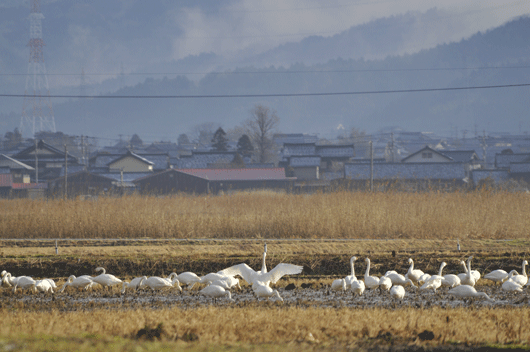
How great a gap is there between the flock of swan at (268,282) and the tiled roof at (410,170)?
3880 cm

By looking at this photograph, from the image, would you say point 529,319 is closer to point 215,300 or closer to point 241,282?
point 215,300

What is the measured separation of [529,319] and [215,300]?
15.6 ft

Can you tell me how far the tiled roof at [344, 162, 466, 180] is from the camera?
49625mm

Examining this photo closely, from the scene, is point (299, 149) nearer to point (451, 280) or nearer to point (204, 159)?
point (204, 159)

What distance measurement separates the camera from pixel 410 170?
51.2m

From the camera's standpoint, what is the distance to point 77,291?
10.4 metres

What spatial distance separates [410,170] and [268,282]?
43294 mm

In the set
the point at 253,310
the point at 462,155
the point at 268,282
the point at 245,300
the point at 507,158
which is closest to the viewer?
the point at 253,310

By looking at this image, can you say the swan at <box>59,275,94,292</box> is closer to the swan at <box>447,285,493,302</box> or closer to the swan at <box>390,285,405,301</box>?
the swan at <box>390,285,405,301</box>

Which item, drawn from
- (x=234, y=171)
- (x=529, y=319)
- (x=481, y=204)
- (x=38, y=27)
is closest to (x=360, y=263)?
(x=529, y=319)

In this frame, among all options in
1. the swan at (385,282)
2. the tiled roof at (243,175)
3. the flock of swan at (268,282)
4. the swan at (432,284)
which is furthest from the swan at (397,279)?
the tiled roof at (243,175)

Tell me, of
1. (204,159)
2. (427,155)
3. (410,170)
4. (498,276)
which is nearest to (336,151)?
(427,155)

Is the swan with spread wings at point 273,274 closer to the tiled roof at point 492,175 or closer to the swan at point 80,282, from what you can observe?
the swan at point 80,282

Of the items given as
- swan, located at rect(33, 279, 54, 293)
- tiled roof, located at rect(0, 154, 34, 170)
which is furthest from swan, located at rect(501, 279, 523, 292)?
tiled roof, located at rect(0, 154, 34, 170)
